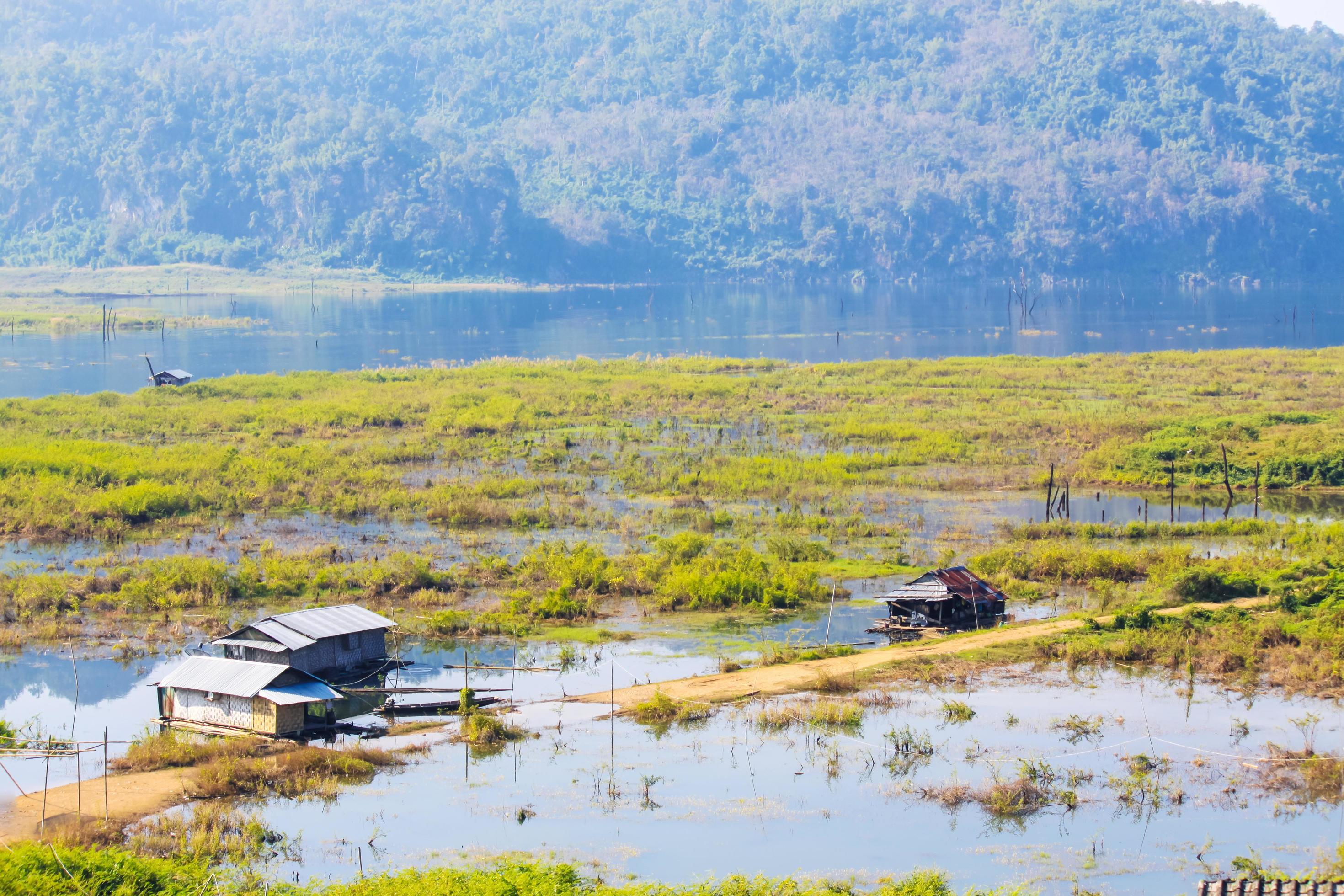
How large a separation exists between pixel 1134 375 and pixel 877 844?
188 ft

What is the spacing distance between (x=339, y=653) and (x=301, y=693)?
258 centimetres

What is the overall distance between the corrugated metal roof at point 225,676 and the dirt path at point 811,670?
5359mm

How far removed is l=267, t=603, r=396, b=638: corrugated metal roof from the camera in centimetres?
2614

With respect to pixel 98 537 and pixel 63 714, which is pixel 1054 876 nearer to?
pixel 63 714

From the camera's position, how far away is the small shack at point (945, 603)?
29906mm

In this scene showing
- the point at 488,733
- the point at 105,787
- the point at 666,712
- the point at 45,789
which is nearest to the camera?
the point at 105,787

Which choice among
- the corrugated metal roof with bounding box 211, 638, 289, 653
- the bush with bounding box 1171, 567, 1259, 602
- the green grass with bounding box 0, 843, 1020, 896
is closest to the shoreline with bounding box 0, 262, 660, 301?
the corrugated metal roof with bounding box 211, 638, 289, 653

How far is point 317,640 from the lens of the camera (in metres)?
25.8

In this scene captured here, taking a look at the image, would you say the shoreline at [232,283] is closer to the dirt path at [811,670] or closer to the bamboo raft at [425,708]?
the bamboo raft at [425,708]

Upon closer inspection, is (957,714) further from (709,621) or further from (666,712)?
(709,621)

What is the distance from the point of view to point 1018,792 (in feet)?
68.9

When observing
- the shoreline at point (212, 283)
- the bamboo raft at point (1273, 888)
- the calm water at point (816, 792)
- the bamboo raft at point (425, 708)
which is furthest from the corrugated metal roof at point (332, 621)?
the shoreline at point (212, 283)

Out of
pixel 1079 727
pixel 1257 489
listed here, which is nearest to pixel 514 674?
pixel 1079 727

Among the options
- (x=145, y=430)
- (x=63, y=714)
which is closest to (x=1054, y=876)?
(x=63, y=714)
